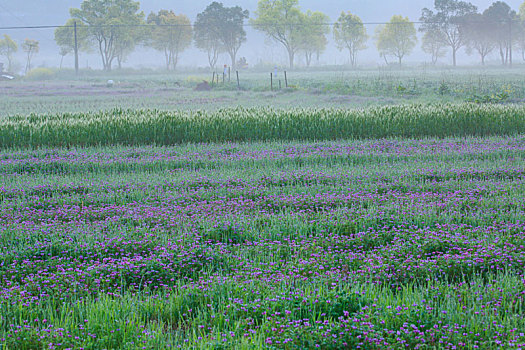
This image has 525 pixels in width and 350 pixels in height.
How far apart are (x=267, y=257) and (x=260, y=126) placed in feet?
38.7

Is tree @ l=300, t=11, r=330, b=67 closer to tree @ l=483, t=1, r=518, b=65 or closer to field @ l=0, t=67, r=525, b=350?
tree @ l=483, t=1, r=518, b=65

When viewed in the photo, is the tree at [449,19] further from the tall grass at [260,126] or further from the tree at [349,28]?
the tall grass at [260,126]

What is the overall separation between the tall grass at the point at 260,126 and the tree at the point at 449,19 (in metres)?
117

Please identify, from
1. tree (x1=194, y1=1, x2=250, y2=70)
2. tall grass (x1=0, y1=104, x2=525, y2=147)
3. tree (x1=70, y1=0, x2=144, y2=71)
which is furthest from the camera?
tree (x1=194, y1=1, x2=250, y2=70)

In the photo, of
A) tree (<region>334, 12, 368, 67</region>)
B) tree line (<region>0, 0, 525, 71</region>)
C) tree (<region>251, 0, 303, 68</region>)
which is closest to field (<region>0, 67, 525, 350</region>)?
tree line (<region>0, 0, 525, 71</region>)

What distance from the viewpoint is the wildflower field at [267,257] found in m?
4.43

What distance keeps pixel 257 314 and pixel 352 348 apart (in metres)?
1.03

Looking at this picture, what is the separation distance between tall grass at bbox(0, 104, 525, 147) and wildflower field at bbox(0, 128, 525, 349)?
5037 millimetres

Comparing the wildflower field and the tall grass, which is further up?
the tall grass

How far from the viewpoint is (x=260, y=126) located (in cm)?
1775

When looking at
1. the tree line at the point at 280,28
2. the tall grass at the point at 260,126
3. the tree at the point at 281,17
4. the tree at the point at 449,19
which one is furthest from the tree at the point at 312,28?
the tall grass at the point at 260,126

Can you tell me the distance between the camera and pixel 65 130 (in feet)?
55.7

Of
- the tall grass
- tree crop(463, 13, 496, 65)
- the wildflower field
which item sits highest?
tree crop(463, 13, 496, 65)

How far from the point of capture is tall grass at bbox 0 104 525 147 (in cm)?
1697
